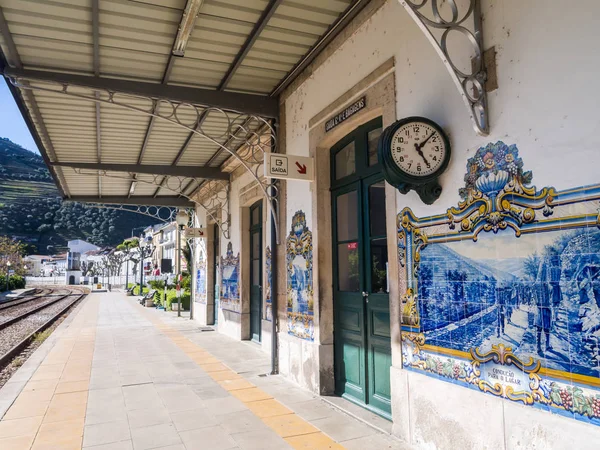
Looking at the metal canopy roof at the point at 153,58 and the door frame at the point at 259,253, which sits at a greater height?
the metal canopy roof at the point at 153,58

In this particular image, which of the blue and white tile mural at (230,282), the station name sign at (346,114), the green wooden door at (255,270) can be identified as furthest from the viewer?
the blue and white tile mural at (230,282)

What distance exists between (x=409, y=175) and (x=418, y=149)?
0.24 metres

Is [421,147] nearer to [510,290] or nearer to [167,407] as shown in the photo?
[510,290]

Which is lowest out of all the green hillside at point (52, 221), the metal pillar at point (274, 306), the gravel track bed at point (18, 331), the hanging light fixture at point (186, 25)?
the gravel track bed at point (18, 331)

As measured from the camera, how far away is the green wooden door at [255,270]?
31.2 ft

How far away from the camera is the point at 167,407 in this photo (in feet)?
17.2

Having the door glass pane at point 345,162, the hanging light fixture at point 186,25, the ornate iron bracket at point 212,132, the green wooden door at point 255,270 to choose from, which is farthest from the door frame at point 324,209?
the green wooden door at point 255,270

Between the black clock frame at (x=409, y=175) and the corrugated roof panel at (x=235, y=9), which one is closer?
the black clock frame at (x=409, y=175)

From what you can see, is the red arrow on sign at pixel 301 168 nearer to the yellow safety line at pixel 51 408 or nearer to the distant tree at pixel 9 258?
the yellow safety line at pixel 51 408

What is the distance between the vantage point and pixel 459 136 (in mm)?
3617

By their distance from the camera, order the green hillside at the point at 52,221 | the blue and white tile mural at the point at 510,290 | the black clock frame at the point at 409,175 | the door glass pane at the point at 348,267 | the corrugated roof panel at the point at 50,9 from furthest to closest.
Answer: the green hillside at the point at 52,221 → the door glass pane at the point at 348,267 → the corrugated roof panel at the point at 50,9 → the black clock frame at the point at 409,175 → the blue and white tile mural at the point at 510,290

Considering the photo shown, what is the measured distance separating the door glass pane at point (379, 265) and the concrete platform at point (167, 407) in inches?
56.5

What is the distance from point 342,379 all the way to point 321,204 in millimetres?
2236

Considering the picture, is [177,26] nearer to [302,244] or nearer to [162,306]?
[302,244]
